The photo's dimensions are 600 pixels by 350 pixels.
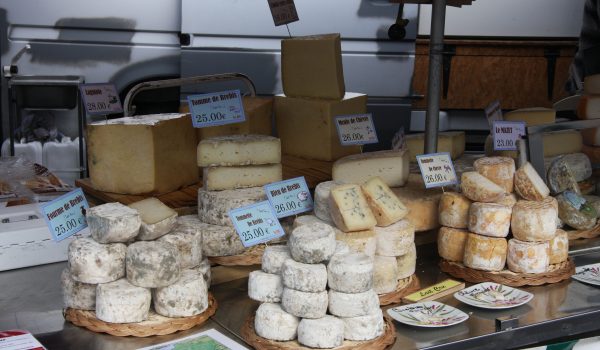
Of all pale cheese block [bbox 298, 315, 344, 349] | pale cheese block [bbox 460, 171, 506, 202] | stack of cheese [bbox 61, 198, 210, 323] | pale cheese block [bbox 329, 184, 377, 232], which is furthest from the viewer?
pale cheese block [bbox 460, 171, 506, 202]

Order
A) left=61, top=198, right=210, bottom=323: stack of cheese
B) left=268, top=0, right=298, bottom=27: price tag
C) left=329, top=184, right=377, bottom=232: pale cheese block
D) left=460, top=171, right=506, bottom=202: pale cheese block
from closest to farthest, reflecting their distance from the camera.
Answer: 1. left=61, top=198, right=210, bottom=323: stack of cheese
2. left=329, top=184, right=377, bottom=232: pale cheese block
3. left=460, top=171, right=506, bottom=202: pale cheese block
4. left=268, top=0, right=298, bottom=27: price tag

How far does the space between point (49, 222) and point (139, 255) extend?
260mm

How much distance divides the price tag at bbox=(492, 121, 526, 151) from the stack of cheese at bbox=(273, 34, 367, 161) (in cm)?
74

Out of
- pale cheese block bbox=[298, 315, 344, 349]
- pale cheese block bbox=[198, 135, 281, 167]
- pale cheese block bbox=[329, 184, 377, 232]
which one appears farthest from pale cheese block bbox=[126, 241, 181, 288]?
pale cheese block bbox=[198, 135, 281, 167]

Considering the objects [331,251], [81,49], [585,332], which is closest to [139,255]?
[331,251]

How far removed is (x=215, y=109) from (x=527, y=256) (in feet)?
3.78

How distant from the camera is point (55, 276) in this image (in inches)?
79.6

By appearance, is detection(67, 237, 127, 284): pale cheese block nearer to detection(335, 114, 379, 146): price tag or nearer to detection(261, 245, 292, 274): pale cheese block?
detection(261, 245, 292, 274): pale cheese block

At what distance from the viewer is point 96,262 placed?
1.59 m

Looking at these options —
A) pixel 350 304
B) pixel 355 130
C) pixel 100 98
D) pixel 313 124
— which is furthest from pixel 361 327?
pixel 100 98

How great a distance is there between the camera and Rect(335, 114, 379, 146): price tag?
2570 millimetres

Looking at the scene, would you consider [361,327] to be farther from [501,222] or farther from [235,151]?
[235,151]

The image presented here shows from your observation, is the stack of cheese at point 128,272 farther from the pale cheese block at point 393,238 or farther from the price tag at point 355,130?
the price tag at point 355,130

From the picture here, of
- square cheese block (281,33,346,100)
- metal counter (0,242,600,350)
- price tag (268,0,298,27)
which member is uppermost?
price tag (268,0,298,27)
